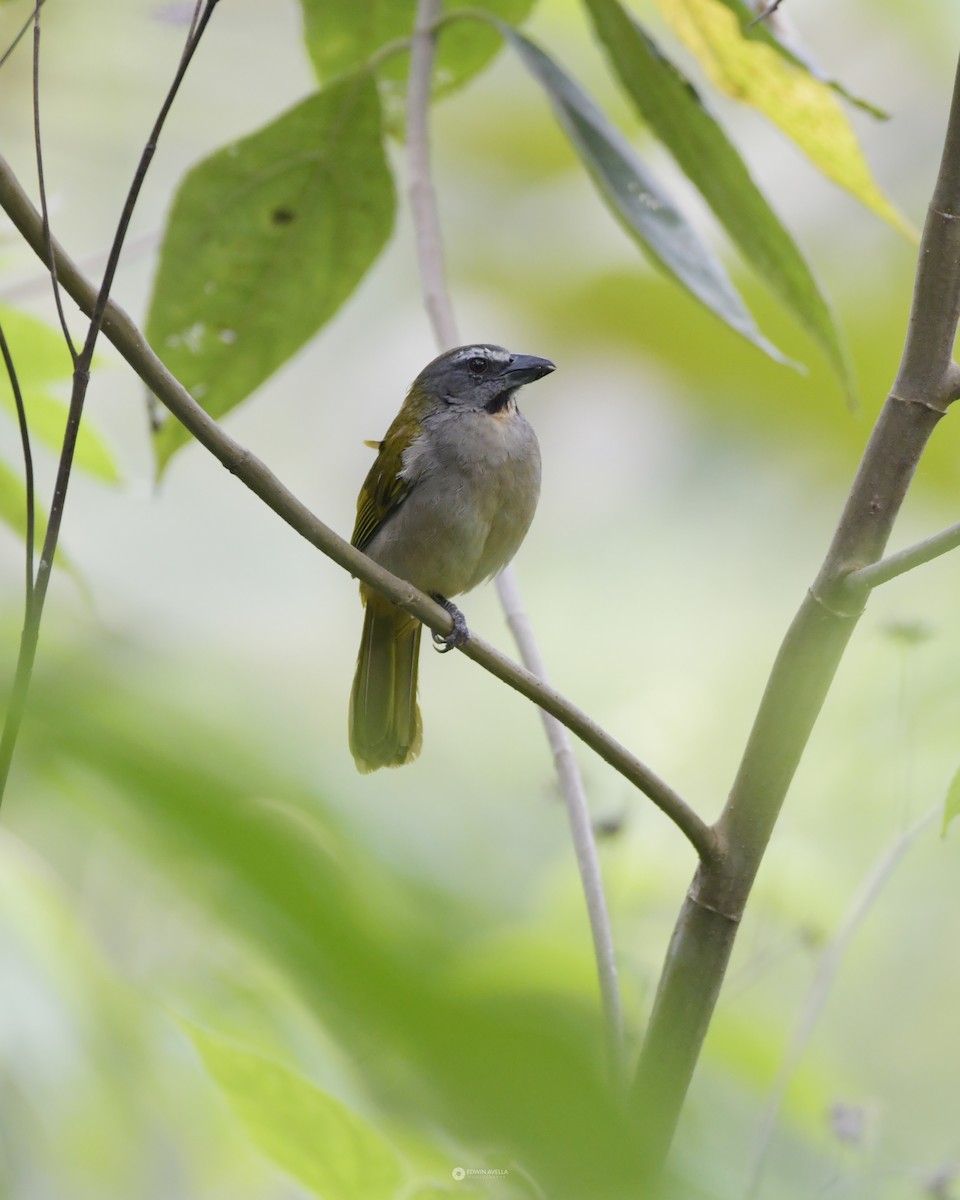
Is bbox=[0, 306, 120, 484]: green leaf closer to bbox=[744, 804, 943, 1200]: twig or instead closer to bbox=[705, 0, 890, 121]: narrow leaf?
bbox=[705, 0, 890, 121]: narrow leaf

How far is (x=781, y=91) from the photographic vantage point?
227cm

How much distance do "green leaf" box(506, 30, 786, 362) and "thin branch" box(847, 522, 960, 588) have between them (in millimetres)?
722

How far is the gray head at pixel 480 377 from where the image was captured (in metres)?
3.12

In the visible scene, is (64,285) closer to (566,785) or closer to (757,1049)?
(566,785)

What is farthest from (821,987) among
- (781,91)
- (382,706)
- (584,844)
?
(781,91)

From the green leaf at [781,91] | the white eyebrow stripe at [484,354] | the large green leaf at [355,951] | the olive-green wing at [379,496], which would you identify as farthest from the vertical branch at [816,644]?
the white eyebrow stripe at [484,354]

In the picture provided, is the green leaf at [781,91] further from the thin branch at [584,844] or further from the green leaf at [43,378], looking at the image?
the green leaf at [43,378]

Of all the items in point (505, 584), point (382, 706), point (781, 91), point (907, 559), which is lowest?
point (907, 559)

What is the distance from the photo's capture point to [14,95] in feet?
14.6

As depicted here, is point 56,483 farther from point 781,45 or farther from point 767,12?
point 781,45

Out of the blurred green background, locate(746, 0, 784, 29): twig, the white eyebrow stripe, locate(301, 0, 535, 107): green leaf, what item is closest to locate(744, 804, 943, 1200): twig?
the blurred green background

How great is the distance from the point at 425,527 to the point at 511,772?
217 cm

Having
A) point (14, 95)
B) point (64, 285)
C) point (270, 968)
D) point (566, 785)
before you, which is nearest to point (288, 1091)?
point (566, 785)

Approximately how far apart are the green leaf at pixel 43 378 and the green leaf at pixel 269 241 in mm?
294
